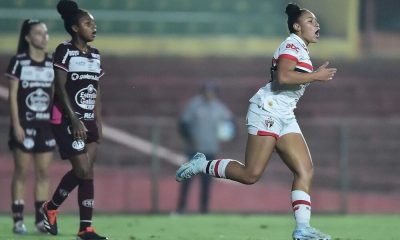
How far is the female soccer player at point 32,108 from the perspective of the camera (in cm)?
1191

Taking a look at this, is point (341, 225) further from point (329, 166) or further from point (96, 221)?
point (329, 166)

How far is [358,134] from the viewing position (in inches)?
741

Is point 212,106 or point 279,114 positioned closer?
point 279,114

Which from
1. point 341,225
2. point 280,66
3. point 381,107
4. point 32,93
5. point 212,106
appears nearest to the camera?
point 280,66

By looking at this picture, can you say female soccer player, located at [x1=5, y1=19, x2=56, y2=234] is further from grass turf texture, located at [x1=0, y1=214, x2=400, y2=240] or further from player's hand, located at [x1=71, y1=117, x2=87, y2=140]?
player's hand, located at [x1=71, y1=117, x2=87, y2=140]

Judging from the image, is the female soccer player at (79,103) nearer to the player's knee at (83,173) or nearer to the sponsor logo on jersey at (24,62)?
the player's knee at (83,173)

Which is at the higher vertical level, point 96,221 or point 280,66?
point 280,66

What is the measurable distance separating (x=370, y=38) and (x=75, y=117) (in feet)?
62.7

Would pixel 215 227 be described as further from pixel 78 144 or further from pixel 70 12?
pixel 70 12

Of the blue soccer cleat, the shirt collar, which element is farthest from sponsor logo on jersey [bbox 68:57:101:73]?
the shirt collar

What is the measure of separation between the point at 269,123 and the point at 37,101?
3216 mm

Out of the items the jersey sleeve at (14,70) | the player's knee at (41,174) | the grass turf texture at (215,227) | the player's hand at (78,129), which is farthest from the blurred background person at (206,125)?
the player's hand at (78,129)

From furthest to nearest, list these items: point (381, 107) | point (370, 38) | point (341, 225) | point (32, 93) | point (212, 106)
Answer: point (370, 38)
point (381, 107)
point (212, 106)
point (341, 225)
point (32, 93)

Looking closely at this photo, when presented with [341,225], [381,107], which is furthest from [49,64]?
[381,107]
